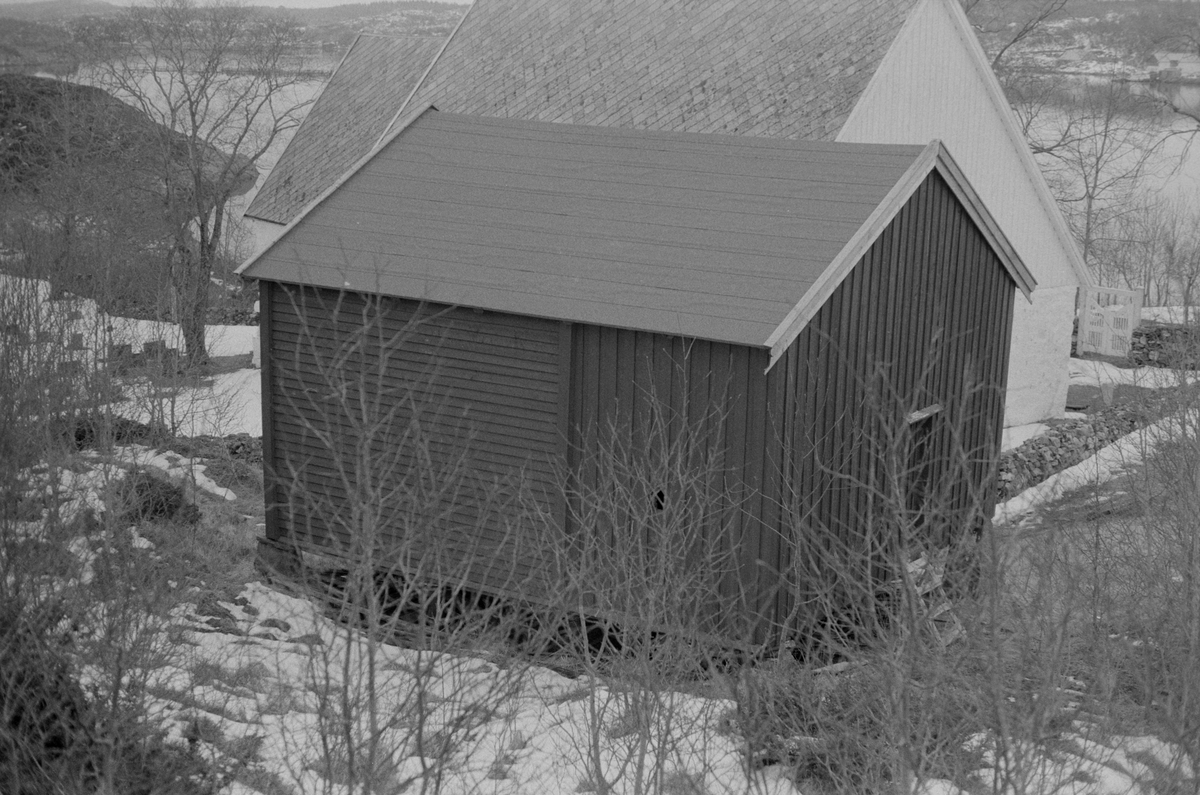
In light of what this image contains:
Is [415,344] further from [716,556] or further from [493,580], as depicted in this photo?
[716,556]

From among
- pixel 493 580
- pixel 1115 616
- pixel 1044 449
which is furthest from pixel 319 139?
pixel 1115 616

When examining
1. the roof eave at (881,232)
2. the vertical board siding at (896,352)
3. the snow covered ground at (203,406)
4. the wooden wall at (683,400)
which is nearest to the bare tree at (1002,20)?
the snow covered ground at (203,406)

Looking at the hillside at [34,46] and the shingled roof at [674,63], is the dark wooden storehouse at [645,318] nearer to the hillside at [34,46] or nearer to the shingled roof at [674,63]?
the shingled roof at [674,63]

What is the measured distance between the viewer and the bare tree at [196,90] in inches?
1220

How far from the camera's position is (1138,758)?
24.9 feet

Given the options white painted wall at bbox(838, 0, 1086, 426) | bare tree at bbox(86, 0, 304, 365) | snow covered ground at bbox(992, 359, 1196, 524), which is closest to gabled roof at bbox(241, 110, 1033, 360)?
snow covered ground at bbox(992, 359, 1196, 524)

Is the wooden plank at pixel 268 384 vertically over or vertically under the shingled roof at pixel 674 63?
under

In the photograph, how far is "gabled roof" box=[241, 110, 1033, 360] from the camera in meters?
10.2

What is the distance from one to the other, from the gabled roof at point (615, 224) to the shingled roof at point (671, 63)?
6.92 metres

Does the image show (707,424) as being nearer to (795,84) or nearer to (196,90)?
(795,84)

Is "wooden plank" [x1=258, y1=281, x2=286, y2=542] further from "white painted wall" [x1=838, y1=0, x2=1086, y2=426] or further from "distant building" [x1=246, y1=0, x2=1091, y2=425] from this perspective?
"white painted wall" [x1=838, y1=0, x2=1086, y2=426]

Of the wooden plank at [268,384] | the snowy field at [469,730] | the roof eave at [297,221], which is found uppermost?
the roof eave at [297,221]

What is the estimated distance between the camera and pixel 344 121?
2884 cm

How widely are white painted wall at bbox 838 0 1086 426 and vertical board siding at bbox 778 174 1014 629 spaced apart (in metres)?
6.26
